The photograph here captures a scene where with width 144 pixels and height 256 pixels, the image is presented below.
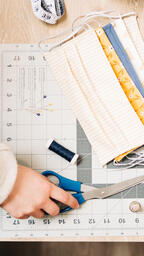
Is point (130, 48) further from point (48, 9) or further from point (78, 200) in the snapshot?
point (78, 200)

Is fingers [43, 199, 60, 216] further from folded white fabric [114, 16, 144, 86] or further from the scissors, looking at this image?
folded white fabric [114, 16, 144, 86]

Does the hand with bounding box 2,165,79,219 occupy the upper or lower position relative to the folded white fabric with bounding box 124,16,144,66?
lower

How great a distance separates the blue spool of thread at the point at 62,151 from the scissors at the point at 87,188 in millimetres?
49

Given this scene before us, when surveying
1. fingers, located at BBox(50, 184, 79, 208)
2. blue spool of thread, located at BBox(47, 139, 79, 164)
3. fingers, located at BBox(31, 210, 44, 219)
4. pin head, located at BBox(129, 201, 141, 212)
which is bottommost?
fingers, located at BBox(31, 210, 44, 219)

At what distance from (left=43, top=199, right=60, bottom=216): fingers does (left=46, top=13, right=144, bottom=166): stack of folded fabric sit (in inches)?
6.1

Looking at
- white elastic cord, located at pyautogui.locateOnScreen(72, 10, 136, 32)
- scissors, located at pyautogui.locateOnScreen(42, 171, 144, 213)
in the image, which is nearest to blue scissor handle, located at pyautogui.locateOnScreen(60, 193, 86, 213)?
scissors, located at pyautogui.locateOnScreen(42, 171, 144, 213)

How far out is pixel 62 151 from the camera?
0.73 m

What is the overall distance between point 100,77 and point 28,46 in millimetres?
204

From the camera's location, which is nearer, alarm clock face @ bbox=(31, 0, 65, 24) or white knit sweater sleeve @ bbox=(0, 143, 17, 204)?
white knit sweater sleeve @ bbox=(0, 143, 17, 204)

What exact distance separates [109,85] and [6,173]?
0.33 m

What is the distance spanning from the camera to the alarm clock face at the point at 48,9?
719mm

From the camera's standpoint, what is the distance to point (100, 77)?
73cm

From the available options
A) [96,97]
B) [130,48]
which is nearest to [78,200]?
[96,97]

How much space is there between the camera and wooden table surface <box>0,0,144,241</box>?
734 millimetres
